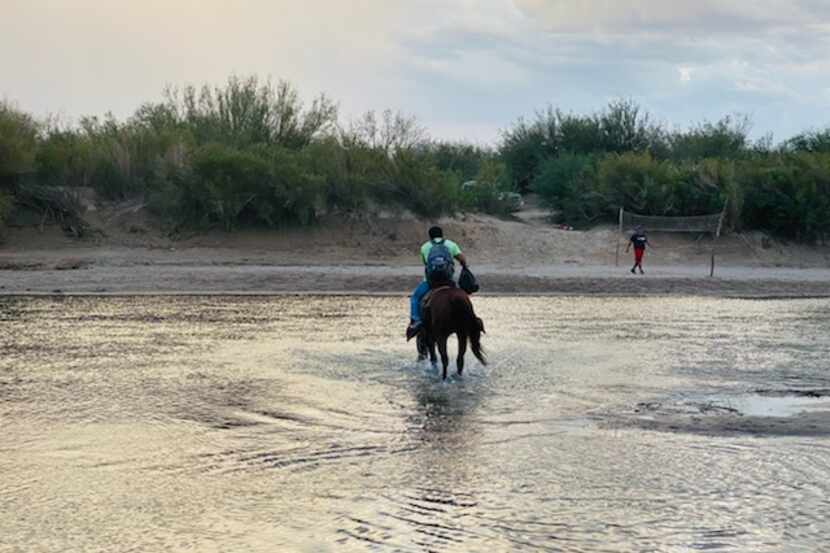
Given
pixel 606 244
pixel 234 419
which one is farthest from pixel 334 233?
pixel 234 419

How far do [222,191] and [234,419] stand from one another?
29.9m

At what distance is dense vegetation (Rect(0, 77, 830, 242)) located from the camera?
42.9 meters

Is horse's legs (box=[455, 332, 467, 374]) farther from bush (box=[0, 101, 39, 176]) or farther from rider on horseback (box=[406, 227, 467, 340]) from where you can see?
bush (box=[0, 101, 39, 176])

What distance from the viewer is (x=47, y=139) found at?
46844mm

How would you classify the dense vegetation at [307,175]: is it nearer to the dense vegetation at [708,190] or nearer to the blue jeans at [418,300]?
the dense vegetation at [708,190]

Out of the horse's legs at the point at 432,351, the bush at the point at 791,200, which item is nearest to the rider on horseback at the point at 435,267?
the horse's legs at the point at 432,351

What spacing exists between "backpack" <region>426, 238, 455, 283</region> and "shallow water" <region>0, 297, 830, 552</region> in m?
1.30

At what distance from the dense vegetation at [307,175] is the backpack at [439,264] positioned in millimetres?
25635

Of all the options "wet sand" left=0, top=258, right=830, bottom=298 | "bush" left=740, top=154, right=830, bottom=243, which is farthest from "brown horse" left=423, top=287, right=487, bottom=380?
"bush" left=740, top=154, right=830, bottom=243

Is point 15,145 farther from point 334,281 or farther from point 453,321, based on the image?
point 453,321

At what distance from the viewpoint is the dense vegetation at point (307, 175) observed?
42.9 meters

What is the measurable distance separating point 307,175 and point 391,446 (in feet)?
106

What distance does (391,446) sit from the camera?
1190 cm

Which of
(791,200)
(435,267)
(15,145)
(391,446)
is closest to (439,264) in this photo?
(435,267)
